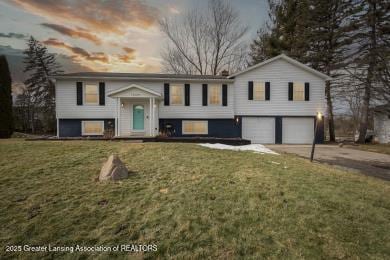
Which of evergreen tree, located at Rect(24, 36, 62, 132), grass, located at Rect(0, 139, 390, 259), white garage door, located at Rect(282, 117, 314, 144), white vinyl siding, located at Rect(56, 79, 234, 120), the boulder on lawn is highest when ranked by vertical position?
evergreen tree, located at Rect(24, 36, 62, 132)

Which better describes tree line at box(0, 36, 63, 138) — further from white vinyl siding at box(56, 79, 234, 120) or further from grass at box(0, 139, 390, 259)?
grass at box(0, 139, 390, 259)

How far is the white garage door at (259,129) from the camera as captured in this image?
56.6 ft

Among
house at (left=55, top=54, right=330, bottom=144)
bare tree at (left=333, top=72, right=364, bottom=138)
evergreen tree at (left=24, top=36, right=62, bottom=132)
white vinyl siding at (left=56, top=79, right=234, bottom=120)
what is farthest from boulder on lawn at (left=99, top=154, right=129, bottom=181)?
evergreen tree at (left=24, top=36, right=62, bottom=132)

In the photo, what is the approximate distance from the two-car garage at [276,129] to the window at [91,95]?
446 inches

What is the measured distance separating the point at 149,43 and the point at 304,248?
2158cm

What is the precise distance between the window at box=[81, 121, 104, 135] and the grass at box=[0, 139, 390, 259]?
9640 millimetres

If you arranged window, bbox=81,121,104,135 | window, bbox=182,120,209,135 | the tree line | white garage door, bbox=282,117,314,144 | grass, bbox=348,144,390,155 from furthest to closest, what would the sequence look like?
the tree line → white garage door, bbox=282,117,314,144 → window, bbox=182,120,209,135 → window, bbox=81,121,104,135 → grass, bbox=348,144,390,155

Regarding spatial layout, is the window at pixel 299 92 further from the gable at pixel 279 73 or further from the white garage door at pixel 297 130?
the white garage door at pixel 297 130

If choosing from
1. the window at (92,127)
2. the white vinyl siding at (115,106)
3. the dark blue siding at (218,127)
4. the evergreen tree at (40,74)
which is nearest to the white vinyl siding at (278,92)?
the white vinyl siding at (115,106)

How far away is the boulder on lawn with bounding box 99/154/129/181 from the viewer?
518 centimetres

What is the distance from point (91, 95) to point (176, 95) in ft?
20.4

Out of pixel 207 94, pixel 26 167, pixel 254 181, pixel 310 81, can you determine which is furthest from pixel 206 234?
pixel 310 81

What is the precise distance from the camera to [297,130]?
17.6 metres

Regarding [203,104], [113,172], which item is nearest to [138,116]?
[203,104]
